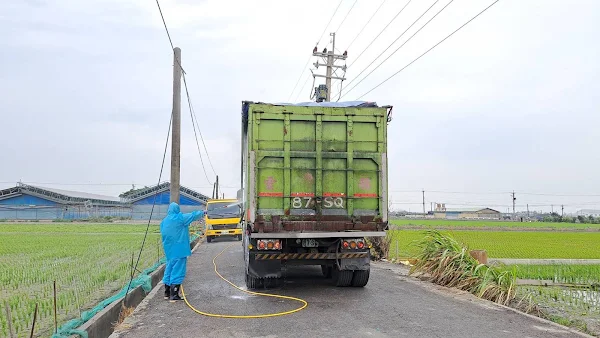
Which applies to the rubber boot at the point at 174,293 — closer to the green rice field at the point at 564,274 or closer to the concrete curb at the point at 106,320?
the concrete curb at the point at 106,320

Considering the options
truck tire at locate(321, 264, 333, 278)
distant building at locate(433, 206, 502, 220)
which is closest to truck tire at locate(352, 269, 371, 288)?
truck tire at locate(321, 264, 333, 278)

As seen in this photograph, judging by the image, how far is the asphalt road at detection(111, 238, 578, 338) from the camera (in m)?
6.43

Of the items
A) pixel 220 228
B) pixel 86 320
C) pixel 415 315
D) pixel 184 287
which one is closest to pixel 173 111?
pixel 184 287

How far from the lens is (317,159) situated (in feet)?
29.8

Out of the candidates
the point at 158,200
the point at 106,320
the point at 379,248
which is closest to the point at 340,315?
the point at 106,320

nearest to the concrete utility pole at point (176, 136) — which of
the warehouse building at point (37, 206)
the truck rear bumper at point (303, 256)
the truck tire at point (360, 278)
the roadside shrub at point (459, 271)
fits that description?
the truck rear bumper at point (303, 256)

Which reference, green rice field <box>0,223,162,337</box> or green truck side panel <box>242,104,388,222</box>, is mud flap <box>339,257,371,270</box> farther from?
green rice field <box>0,223,162,337</box>

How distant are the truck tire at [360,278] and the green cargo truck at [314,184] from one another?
12.2 inches

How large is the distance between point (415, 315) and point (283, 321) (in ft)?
6.77

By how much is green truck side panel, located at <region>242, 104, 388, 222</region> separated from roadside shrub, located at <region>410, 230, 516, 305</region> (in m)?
2.69

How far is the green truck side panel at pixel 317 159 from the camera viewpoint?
8.97 meters

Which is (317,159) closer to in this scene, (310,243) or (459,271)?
(310,243)

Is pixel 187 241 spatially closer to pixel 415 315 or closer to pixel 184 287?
pixel 184 287

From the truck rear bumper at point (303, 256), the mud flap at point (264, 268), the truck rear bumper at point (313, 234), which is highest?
the truck rear bumper at point (313, 234)
